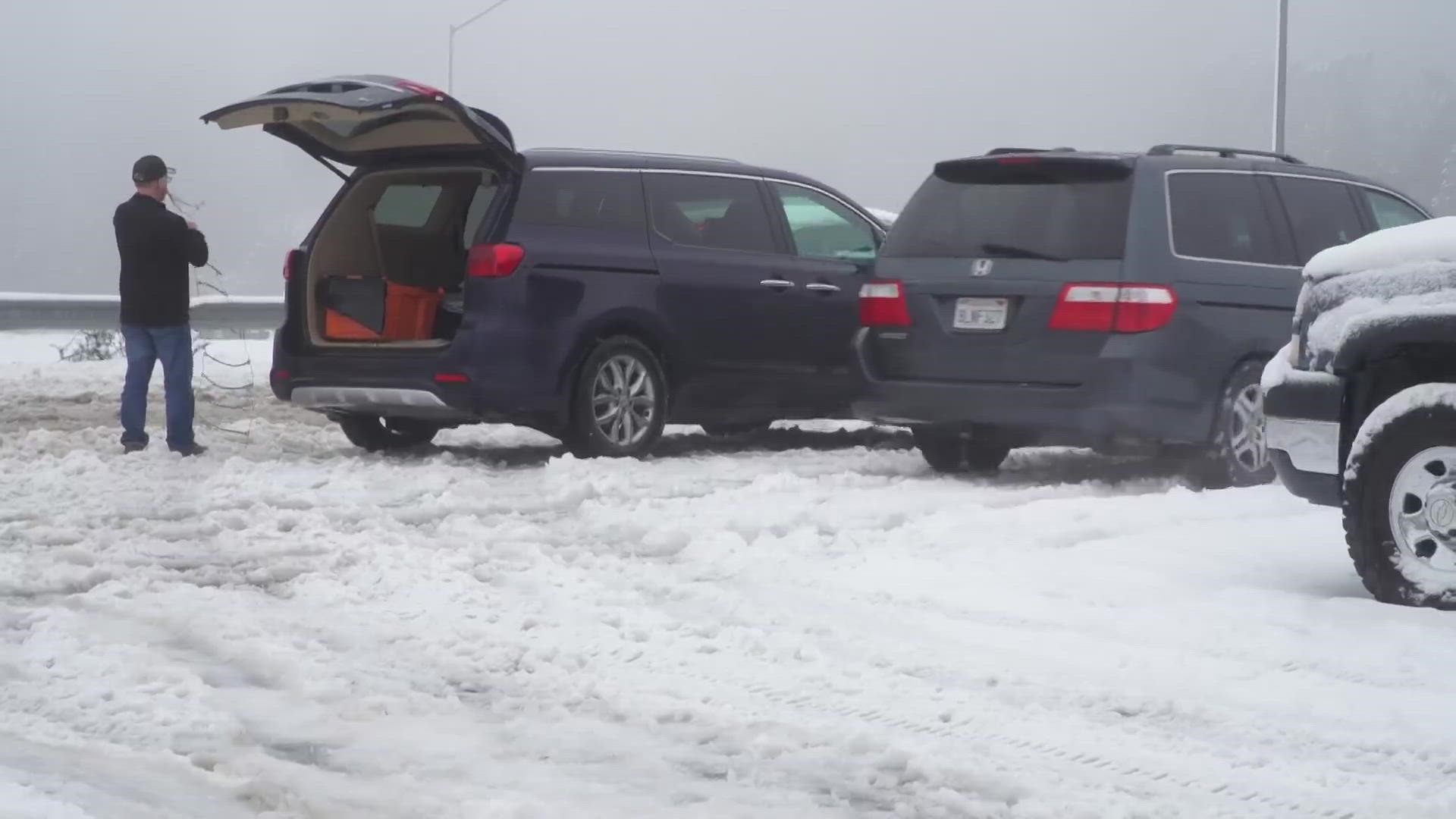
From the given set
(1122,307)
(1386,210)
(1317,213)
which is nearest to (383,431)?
(1122,307)

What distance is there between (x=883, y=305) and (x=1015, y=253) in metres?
0.77

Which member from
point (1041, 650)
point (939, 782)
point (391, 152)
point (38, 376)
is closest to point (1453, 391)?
point (1041, 650)

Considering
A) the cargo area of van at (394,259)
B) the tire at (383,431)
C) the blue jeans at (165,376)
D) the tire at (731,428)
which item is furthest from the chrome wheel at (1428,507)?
the blue jeans at (165,376)

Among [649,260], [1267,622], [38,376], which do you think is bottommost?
[38,376]

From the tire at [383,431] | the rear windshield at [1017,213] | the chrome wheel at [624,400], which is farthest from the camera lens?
the tire at [383,431]

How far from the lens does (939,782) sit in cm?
430

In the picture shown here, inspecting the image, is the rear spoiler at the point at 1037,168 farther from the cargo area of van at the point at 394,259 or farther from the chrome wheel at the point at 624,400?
the cargo area of van at the point at 394,259

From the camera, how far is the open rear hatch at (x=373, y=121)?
31.9 feet

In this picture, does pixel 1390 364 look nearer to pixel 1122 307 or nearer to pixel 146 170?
pixel 1122 307

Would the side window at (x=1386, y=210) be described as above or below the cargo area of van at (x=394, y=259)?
above

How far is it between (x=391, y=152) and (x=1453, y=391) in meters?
6.69

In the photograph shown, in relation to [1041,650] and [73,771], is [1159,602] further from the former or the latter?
[73,771]

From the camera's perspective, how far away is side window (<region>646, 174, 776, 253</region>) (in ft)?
35.3

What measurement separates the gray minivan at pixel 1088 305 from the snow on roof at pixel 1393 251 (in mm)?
2422
